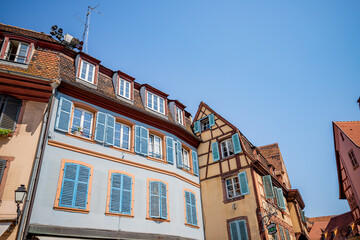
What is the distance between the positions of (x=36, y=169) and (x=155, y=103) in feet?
25.2

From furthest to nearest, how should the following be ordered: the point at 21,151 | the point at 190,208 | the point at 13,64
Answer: the point at 190,208 < the point at 13,64 < the point at 21,151

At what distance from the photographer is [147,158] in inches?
520

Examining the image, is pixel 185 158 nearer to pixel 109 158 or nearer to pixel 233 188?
pixel 233 188

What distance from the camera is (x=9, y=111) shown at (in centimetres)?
988

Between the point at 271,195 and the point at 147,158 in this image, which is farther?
the point at 271,195

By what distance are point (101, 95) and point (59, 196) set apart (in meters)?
4.68

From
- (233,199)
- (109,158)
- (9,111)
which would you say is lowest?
(233,199)

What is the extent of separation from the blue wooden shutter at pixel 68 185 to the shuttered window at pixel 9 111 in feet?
7.76

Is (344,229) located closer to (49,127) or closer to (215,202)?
(215,202)

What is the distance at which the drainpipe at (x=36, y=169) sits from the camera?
331 inches

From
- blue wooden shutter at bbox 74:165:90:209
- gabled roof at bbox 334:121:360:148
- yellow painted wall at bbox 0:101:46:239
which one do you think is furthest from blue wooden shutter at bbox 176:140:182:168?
gabled roof at bbox 334:121:360:148

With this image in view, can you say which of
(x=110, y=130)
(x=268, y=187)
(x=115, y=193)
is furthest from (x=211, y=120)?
(x=115, y=193)

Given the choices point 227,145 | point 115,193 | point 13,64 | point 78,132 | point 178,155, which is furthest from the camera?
point 227,145

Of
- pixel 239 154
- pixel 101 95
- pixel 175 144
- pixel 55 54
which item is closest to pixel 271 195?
pixel 239 154
